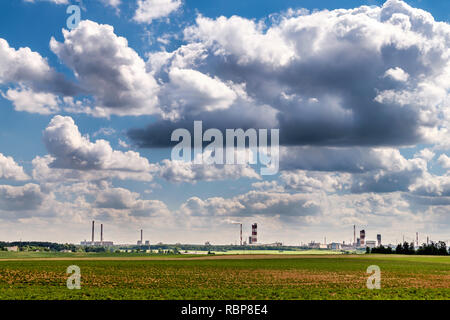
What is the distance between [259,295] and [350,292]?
1104 centimetres

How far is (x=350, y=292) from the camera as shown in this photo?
187 ft
